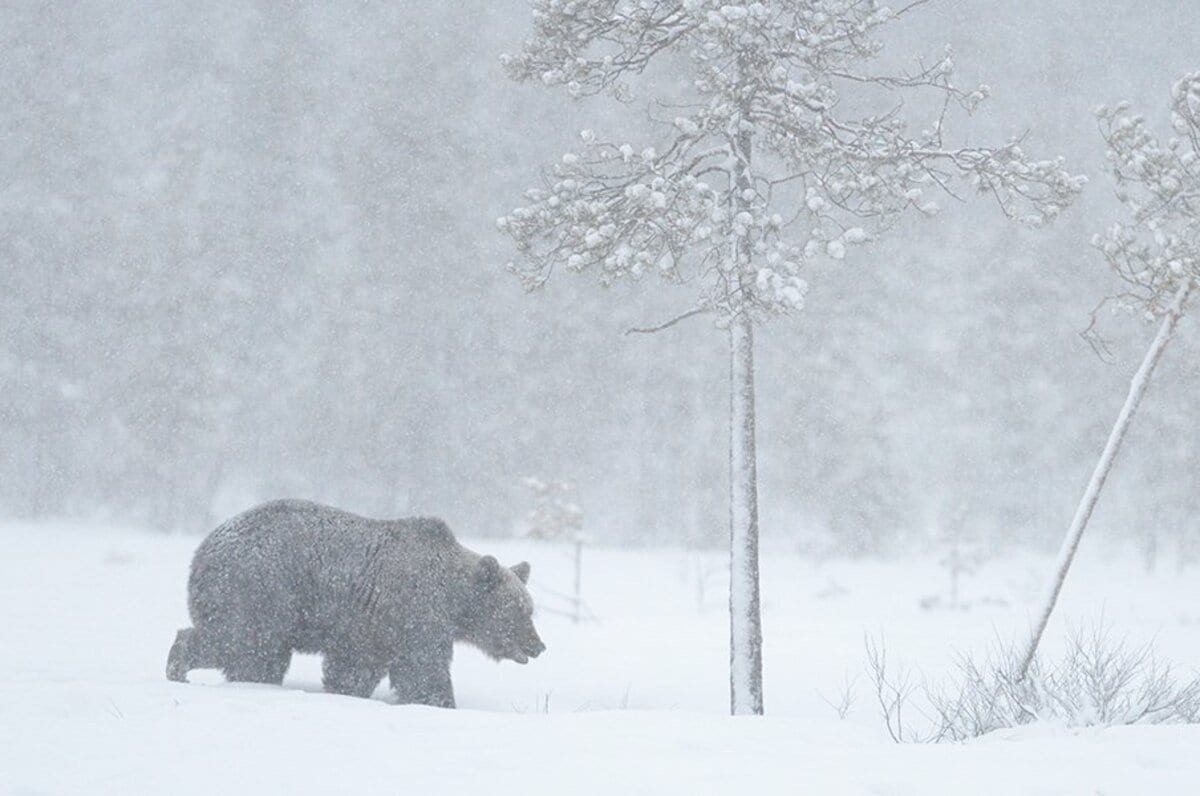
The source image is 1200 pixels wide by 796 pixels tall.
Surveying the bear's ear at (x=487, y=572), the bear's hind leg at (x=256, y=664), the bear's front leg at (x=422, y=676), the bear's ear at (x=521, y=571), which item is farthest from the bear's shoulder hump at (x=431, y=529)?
the bear's hind leg at (x=256, y=664)

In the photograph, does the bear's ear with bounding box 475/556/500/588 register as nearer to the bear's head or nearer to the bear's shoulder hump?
the bear's head

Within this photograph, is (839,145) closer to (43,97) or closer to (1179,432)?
(1179,432)

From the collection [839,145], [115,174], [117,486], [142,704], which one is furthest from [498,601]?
[115,174]

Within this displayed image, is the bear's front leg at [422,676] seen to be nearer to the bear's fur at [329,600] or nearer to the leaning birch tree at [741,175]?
the bear's fur at [329,600]

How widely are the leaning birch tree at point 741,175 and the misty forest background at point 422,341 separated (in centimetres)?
2286

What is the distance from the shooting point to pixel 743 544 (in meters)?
10.0

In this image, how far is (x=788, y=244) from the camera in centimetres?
962

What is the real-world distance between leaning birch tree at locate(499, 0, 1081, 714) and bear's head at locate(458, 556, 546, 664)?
7.59 feet

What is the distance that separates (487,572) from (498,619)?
18.8 inches

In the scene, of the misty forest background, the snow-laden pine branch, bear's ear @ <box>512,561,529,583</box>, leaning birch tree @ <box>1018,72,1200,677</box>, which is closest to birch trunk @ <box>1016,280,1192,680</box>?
leaning birch tree @ <box>1018,72,1200,677</box>

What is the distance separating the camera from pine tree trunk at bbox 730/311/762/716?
9852mm

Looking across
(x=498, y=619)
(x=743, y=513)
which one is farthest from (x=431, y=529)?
(x=743, y=513)

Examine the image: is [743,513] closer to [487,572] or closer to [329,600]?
[487,572]

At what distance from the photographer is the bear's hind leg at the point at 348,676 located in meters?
8.11
